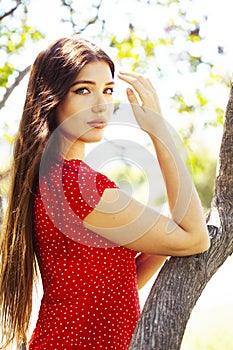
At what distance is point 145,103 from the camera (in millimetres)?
1662

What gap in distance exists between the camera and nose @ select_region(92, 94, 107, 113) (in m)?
1.80

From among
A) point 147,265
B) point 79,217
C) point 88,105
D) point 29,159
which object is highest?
point 88,105

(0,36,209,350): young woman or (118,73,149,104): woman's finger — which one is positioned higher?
(118,73,149,104): woman's finger

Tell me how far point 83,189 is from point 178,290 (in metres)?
0.33

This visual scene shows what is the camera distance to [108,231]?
166 centimetres

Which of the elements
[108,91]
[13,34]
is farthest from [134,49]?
[108,91]

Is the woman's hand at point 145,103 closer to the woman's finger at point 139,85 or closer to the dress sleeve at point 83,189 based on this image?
the woman's finger at point 139,85

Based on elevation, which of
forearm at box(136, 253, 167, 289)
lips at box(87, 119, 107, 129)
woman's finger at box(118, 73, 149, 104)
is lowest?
forearm at box(136, 253, 167, 289)

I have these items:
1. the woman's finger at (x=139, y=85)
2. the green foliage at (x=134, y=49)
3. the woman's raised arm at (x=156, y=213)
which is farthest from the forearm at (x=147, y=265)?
the green foliage at (x=134, y=49)

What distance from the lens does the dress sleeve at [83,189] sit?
1.66m

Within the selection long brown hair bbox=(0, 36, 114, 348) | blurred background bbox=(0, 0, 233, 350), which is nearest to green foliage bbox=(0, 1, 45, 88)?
blurred background bbox=(0, 0, 233, 350)

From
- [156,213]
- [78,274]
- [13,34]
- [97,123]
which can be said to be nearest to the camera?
[156,213]

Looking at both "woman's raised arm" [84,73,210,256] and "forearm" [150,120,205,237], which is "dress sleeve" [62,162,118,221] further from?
"forearm" [150,120,205,237]

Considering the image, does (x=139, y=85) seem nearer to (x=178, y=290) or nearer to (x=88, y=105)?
(x=88, y=105)
